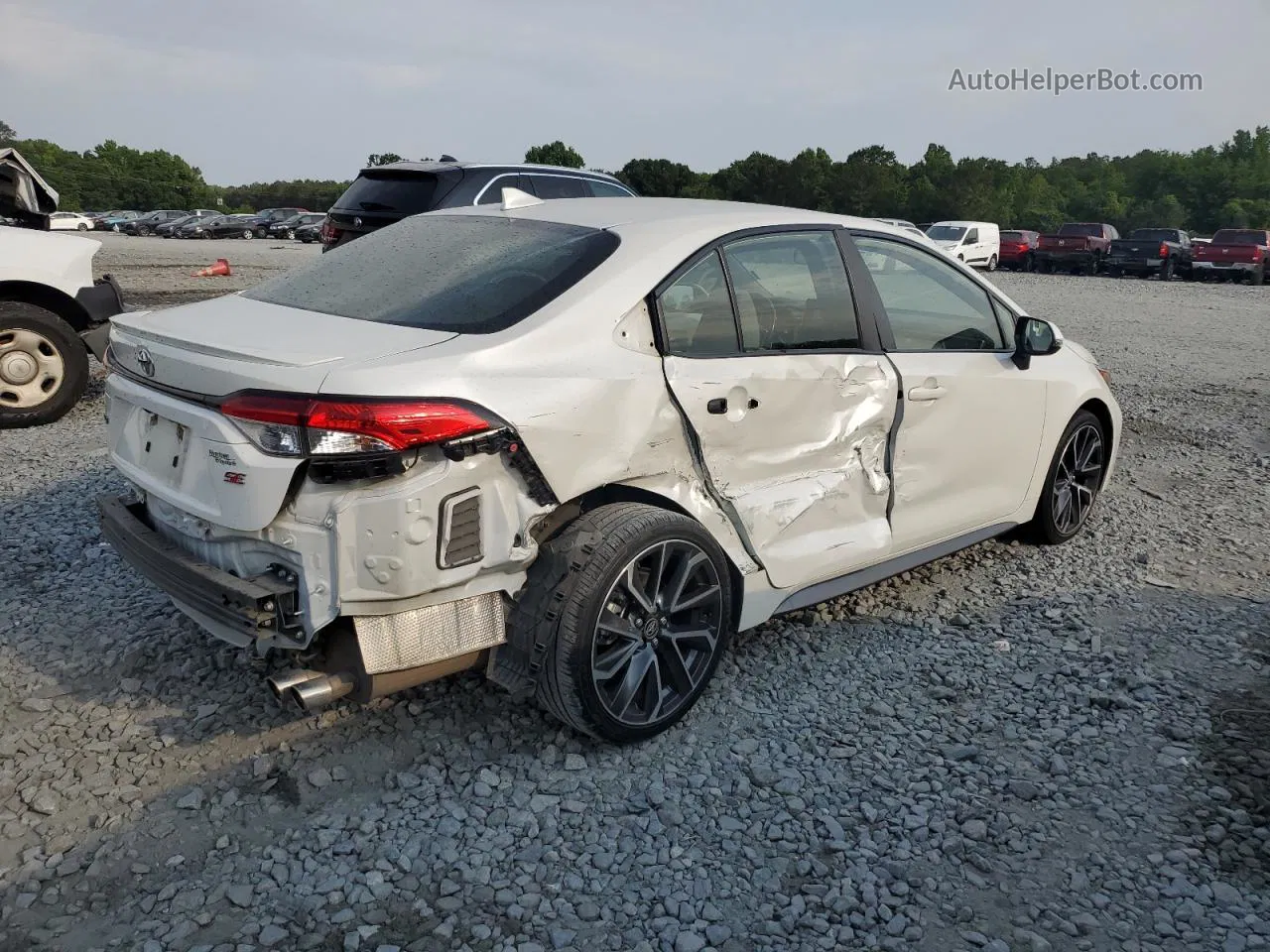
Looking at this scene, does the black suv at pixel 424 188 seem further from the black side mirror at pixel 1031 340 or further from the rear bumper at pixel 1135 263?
the rear bumper at pixel 1135 263

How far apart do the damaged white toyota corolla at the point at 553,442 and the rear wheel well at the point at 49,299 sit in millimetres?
4247

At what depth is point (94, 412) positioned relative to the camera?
7.75 meters

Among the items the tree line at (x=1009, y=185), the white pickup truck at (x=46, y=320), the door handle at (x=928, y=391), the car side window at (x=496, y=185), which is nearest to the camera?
the door handle at (x=928, y=391)

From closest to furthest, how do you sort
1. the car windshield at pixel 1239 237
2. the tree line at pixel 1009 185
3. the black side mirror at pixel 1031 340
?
the black side mirror at pixel 1031 340 → the car windshield at pixel 1239 237 → the tree line at pixel 1009 185

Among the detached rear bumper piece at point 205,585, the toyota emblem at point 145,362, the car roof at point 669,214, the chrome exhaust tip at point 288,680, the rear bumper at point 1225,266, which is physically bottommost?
the chrome exhaust tip at point 288,680

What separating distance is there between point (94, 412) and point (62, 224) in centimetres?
165

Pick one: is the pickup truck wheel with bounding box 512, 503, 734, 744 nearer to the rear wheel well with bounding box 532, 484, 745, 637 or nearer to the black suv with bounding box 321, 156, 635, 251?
the rear wheel well with bounding box 532, 484, 745, 637

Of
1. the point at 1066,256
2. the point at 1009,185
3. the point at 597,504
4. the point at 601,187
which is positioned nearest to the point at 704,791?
the point at 597,504

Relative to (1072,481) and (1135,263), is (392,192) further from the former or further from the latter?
(1135,263)

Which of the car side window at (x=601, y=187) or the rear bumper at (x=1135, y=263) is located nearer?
the car side window at (x=601, y=187)

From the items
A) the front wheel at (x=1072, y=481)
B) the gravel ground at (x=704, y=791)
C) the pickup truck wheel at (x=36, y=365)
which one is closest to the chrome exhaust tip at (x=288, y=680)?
the gravel ground at (x=704, y=791)

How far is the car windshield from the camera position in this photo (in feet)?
96.4

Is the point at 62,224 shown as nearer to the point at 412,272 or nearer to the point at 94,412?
the point at 94,412

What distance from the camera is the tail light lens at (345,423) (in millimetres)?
2709
